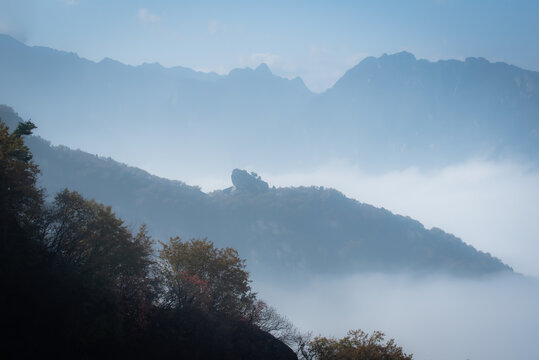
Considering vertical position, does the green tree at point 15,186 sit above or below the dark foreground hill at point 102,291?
above

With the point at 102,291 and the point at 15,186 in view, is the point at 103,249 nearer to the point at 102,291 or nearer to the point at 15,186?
the point at 15,186

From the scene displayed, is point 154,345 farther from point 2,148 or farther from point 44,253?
point 2,148

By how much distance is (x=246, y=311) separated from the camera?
137 feet

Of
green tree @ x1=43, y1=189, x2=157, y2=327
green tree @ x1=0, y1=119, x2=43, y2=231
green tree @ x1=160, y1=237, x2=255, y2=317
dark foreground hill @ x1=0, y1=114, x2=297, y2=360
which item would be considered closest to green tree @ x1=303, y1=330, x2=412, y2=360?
dark foreground hill @ x1=0, y1=114, x2=297, y2=360

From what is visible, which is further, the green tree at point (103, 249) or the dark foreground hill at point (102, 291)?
the green tree at point (103, 249)

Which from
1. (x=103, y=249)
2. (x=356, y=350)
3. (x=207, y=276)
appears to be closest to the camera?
(x=356, y=350)

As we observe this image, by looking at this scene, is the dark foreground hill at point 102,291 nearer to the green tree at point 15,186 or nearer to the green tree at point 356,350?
the green tree at point 15,186

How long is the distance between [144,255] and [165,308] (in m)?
8.79

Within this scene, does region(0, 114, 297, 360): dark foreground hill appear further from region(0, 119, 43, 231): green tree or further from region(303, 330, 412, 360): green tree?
region(303, 330, 412, 360): green tree

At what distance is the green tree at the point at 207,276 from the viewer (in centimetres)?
3634

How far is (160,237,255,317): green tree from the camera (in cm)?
3634

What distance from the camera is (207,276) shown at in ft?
133

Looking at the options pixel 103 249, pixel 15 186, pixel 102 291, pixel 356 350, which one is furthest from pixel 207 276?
pixel 15 186

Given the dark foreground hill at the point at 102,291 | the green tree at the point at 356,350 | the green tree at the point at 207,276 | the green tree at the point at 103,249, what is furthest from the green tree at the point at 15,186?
the green tree at the point at 356,350
